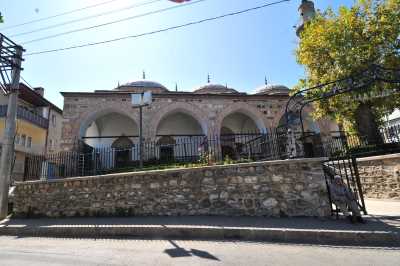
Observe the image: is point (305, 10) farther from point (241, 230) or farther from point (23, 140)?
point (23, 140)

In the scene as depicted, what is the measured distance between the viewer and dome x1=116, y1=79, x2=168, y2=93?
59.2 ft

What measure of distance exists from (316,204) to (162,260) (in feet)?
11.9

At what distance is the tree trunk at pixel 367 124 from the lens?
35.2ft

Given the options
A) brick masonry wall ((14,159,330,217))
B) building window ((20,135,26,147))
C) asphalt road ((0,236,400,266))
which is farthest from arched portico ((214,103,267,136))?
building window ((20,135,26,147))

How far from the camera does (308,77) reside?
38.5ft

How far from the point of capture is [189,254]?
3.81 metres

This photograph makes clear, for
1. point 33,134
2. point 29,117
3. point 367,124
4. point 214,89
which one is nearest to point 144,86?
point 214,89

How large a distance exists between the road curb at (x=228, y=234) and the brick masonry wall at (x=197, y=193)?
1.20 metres

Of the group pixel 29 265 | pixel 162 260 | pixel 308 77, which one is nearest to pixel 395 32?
pixel 308 77

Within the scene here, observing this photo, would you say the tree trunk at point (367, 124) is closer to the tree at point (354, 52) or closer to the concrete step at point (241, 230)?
the tree at point (354, 52)

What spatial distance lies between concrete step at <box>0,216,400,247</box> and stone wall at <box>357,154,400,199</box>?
2.88 meters

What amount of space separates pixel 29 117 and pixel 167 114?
37.4 feet

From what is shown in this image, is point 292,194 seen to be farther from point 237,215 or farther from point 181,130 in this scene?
point 181,130

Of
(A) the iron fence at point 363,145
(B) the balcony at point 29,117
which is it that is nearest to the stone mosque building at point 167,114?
(A) the iron fence at point 363,145
